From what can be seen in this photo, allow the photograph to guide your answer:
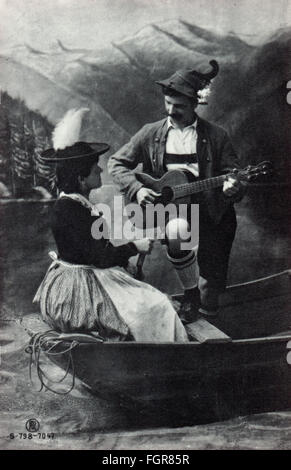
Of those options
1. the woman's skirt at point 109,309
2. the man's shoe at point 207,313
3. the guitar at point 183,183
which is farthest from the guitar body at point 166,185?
the man's shoe at point 207,313

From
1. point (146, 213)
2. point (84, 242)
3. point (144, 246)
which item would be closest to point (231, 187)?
point (146, 213)

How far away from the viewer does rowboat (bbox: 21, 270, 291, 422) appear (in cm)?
512

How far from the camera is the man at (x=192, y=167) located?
17.5 feet

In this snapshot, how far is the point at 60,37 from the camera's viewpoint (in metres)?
5.51

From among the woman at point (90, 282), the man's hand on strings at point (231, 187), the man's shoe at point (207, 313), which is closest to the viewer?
the woman at point (90, 282)

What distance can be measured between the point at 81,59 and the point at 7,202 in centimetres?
131

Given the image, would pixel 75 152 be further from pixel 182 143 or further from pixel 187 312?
pixel 187 312

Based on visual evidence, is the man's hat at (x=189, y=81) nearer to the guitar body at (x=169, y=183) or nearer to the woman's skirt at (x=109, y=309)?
the guitar body at (x=169, y=183)

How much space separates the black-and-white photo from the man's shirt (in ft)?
0.04

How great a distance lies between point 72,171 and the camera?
521cm

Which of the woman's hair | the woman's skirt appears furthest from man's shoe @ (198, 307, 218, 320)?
the woman's hair

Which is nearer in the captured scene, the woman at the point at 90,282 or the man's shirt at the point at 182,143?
the woman at the point at 90,282

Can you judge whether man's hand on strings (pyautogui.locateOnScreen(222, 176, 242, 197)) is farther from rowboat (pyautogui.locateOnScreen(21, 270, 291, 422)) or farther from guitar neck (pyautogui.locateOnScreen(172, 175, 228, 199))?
rowboat (pyautogui.locateOnScreen(21, 270, 291, 422))
